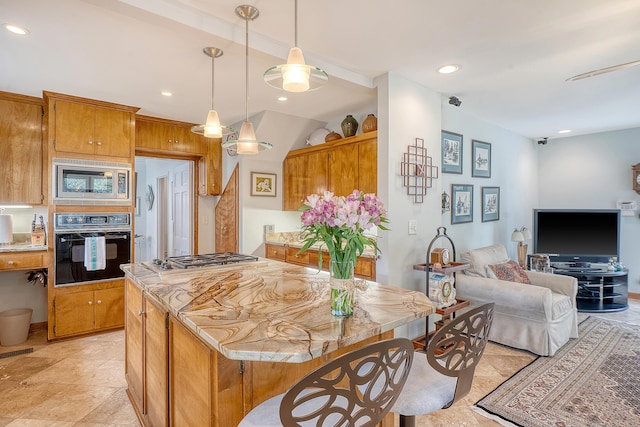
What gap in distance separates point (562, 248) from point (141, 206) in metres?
7.84

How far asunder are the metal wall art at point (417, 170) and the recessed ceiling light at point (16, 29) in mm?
2870

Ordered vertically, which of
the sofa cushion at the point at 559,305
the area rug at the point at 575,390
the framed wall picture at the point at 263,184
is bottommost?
the area rug at the point at 575,390

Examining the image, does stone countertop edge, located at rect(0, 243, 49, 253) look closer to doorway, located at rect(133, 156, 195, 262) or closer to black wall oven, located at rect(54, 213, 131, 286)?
black wall oven, located at rect(54, 213, 131, 286)

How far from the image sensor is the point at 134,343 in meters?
2.16

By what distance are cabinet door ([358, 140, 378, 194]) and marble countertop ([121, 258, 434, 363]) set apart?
1.46 metres

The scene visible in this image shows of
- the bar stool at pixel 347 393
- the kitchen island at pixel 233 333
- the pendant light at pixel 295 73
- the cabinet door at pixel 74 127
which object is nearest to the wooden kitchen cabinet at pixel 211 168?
the cabinet door at pixel 74 127

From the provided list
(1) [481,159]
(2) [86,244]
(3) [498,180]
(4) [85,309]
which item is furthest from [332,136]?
(4) [85,309]

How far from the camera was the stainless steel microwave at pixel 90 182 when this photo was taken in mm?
3281

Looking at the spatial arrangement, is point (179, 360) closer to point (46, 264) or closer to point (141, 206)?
point (46, 264)

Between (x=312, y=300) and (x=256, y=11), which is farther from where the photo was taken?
(x=256, y=11)

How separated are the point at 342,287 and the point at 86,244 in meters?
3.25

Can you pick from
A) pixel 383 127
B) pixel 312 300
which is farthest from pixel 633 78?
pixel 312 300

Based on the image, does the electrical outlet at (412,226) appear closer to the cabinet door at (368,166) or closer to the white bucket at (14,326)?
the cabinet door at (368,166)

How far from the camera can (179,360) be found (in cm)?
145
